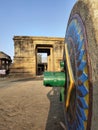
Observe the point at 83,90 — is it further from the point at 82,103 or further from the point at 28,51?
the point at 28,51

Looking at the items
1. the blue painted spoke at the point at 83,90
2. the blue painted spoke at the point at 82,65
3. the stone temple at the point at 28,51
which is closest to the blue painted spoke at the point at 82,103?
the blue painted spoke at the point at 83,90

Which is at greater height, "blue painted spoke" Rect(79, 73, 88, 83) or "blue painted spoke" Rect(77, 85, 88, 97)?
"blue painted spoke" Rect(79, 73, 88, 83)

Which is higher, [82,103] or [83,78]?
[83,78]

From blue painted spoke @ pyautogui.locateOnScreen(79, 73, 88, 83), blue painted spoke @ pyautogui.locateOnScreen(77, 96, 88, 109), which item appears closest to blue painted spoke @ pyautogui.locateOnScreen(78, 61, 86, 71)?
blue painted spoke @ pyautogui.locateOnScreen(79, 73, 88, 83)

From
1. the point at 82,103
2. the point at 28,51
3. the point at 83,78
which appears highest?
the point at 28,51

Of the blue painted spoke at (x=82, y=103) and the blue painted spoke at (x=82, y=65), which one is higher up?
the blue painted spoke at (x=82, y=65)

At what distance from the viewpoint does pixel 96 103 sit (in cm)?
102

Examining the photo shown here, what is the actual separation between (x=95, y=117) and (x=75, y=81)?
1.58 feet

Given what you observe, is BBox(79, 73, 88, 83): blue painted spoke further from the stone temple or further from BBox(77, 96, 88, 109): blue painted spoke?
the stone temple

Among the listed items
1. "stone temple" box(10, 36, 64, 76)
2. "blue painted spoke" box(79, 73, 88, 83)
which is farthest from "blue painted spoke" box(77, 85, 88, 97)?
"stone temple" box(10, 36, 64, 76)

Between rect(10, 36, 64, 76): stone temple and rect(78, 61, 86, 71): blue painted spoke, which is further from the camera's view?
rect(10, 36, 64, 76): stone temple

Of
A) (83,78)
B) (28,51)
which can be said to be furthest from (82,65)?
(28,51)

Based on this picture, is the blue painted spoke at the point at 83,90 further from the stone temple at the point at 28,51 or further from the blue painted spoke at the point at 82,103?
the stone temple at the point at 28,51

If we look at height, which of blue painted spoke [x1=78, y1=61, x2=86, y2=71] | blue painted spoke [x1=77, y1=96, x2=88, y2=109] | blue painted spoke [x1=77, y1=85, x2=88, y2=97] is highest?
blue painted spoke [x1=78, y1=61, x2=86, y2=71]
